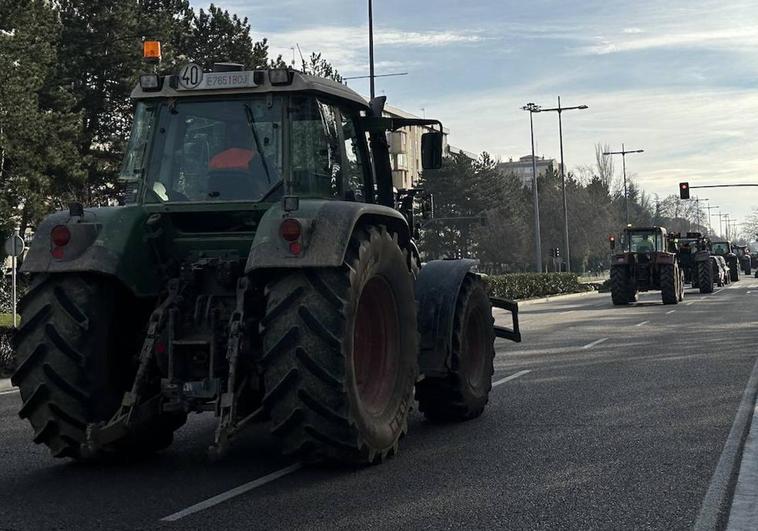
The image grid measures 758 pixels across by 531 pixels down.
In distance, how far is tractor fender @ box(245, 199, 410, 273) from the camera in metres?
6.23

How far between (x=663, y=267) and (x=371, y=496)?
29332mm

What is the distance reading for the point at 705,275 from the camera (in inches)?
1697

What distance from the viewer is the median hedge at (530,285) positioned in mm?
43719

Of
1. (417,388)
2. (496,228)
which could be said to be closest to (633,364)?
(417,388)

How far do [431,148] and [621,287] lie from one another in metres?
26.7

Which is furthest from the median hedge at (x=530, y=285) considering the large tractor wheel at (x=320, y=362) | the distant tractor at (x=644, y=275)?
the large tractor wheel at (x=320, y=362)

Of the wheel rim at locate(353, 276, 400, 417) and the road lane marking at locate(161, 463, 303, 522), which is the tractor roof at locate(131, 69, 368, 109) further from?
the road lane marking at locate(161, 463, 303, 522)

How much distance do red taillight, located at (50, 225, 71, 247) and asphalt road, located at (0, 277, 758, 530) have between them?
5.16ft

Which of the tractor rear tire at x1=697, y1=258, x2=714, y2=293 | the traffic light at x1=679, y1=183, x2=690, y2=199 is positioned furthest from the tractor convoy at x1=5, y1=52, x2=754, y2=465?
the traffic light at x1=679, y1=183, x2=690, y2=199

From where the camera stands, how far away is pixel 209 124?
23.8ft

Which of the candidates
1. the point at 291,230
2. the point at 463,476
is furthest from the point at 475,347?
the point at 291,230

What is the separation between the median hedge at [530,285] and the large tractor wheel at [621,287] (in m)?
7.16

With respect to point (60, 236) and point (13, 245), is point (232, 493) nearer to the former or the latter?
point (60, 236)

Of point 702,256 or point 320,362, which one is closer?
point 320,362
